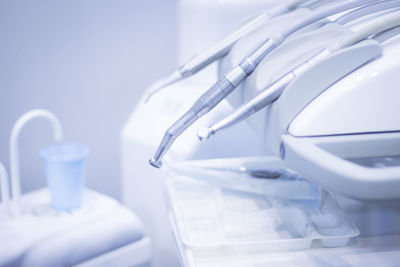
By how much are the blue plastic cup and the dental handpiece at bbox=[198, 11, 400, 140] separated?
20.1 inches

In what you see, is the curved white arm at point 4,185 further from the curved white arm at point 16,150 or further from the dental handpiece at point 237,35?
the dental handpiece at point 237,35

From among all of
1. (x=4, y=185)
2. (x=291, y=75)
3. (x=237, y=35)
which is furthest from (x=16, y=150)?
(x=291, y=75)

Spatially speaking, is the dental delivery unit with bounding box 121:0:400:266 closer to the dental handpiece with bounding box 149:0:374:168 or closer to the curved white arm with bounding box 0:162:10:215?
the dental handpiece with bounding box 149:0:374:168

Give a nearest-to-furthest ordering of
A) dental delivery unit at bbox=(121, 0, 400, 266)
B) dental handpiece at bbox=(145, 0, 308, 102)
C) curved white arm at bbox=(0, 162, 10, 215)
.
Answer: dental delivery unit at bbox=(121, 0, 400, 266)
dental handpiece at bbox=(145, 0, 308, 102)
curved white arm at bbox=(0, 162, 10, 215)

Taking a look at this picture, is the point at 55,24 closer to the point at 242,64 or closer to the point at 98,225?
the point at 98,225

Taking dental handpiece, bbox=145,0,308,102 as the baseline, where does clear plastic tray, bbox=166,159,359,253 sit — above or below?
below

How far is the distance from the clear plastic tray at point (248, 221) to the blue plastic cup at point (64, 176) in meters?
0.30

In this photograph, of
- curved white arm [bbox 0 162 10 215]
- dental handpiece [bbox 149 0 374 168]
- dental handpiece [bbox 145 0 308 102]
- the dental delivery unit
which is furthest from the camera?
curved white arm [bbox 0 162 10 215]

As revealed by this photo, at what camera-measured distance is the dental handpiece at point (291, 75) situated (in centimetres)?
45

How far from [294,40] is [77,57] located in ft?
2.33

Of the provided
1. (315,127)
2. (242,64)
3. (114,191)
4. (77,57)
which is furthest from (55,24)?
(315,127)

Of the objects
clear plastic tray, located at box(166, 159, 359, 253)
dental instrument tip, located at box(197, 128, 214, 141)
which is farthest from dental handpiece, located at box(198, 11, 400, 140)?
clear plastic tray, located at box(166, 159, 359, 253)

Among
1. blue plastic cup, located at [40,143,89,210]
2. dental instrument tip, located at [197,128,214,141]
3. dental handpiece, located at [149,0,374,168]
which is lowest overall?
blue plastic cup, located at [40,143,89,210]

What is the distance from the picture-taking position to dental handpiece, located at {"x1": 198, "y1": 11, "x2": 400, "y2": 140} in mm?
452
